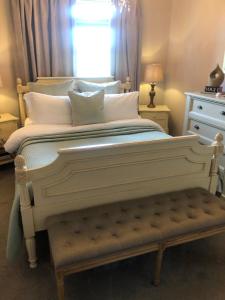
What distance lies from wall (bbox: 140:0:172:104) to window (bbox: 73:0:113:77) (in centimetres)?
54

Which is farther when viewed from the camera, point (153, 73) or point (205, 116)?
point (153, 73)

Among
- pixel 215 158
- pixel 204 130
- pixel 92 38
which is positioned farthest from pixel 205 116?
pixel 92 38

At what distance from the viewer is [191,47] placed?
3.47m

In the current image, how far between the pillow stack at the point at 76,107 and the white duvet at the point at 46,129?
92 mm

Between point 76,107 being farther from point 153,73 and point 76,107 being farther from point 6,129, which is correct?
point 153,73

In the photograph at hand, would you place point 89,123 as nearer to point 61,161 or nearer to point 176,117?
point 61,161

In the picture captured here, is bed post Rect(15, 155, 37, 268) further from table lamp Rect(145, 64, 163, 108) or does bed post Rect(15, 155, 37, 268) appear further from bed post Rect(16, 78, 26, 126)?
table lamp Rect(145, 64, 163, 108)

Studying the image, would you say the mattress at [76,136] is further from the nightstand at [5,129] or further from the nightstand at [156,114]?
the nightstand at [156,114]

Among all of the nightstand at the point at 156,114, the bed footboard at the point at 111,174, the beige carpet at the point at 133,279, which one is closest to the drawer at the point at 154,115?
the nightstand at the point at 156,114

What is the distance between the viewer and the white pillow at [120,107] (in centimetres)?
292

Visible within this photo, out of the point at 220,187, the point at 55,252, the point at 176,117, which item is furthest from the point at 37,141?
the point at 176,117

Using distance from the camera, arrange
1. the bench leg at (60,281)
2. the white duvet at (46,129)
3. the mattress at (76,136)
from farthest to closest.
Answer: the white duvet at (46,129) < the mattress at (76,136) < the bench leg at (60,281)

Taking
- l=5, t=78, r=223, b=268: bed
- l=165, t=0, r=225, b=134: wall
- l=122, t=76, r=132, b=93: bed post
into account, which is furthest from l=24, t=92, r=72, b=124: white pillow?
l=165, t=0, r=225, b=134: wall

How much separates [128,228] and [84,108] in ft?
5.04
